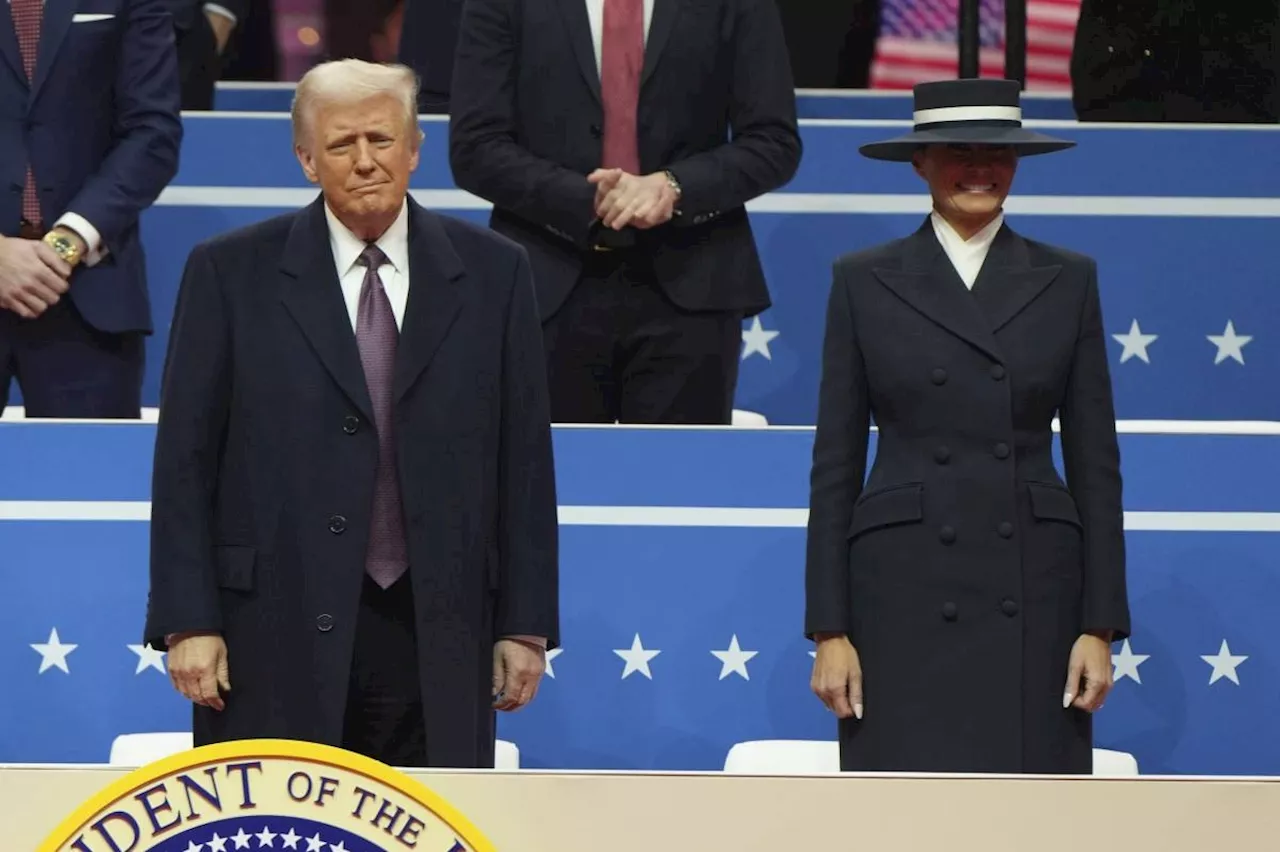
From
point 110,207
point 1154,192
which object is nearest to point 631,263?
point 110,207

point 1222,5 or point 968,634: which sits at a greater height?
point 1222,5

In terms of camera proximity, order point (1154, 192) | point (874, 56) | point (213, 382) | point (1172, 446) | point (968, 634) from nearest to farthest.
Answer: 1. point (213, 382)
2. point (968, 634)
3. point (1172, 446)
4. point (1154, 192)
5. point (874, 56)

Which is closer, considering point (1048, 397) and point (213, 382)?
point (213, 382)

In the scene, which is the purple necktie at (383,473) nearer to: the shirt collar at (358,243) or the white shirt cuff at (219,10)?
the shirt collar at (358,243)

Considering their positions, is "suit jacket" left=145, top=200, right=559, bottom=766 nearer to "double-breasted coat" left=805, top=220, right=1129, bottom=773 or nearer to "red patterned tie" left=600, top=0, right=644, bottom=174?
"double-breasted coat" left=805, top=220, right=1129, bottom=773

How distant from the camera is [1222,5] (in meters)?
4.79

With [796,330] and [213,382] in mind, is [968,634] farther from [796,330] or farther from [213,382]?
[796,330]

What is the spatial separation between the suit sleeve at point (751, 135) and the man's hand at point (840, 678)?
3.17 ft

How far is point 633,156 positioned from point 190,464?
1318 mm

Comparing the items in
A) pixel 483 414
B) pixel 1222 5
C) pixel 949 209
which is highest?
pixel 1222 5

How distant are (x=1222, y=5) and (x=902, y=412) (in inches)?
89.6

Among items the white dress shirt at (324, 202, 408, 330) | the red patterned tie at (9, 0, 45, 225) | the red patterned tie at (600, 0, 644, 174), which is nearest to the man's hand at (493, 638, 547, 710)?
the white dress shirt at (324, 202, 408, 330)

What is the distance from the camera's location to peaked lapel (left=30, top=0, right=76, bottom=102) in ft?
12.1

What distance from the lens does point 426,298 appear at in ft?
8.70
